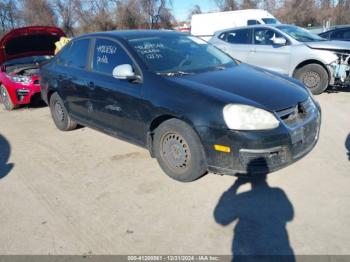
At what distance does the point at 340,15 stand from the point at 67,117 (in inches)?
1679

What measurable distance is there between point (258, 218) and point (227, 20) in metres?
17.3

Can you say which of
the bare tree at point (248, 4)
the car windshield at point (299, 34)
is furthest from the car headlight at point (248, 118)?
the bare tree at point (248, 4)

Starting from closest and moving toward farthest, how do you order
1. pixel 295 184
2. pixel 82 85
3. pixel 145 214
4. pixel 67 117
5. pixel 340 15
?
pixel 145 214 < pixel 295 184 < pixel 82 85 < pixel 67 117 < pixel 340 15

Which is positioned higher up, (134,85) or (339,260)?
(134,85)

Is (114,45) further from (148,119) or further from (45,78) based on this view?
(45,78)

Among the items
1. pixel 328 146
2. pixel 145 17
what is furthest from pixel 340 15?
pixel 328 146

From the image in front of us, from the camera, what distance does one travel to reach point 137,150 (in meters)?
4.74

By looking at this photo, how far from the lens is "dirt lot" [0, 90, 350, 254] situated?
2.76 m

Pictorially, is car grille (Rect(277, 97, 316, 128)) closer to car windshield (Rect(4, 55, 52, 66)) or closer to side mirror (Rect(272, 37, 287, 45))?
side mirror (Rect(272, 37, 287, 45))

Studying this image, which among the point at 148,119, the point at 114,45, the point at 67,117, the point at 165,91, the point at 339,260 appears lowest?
the point at 339,260

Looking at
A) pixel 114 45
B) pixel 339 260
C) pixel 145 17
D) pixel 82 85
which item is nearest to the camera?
Result: pixel 339 260

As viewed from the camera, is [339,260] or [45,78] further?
[45,78]

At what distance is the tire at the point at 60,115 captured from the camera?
18.0ft

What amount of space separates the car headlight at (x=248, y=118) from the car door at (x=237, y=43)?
18.7ft
